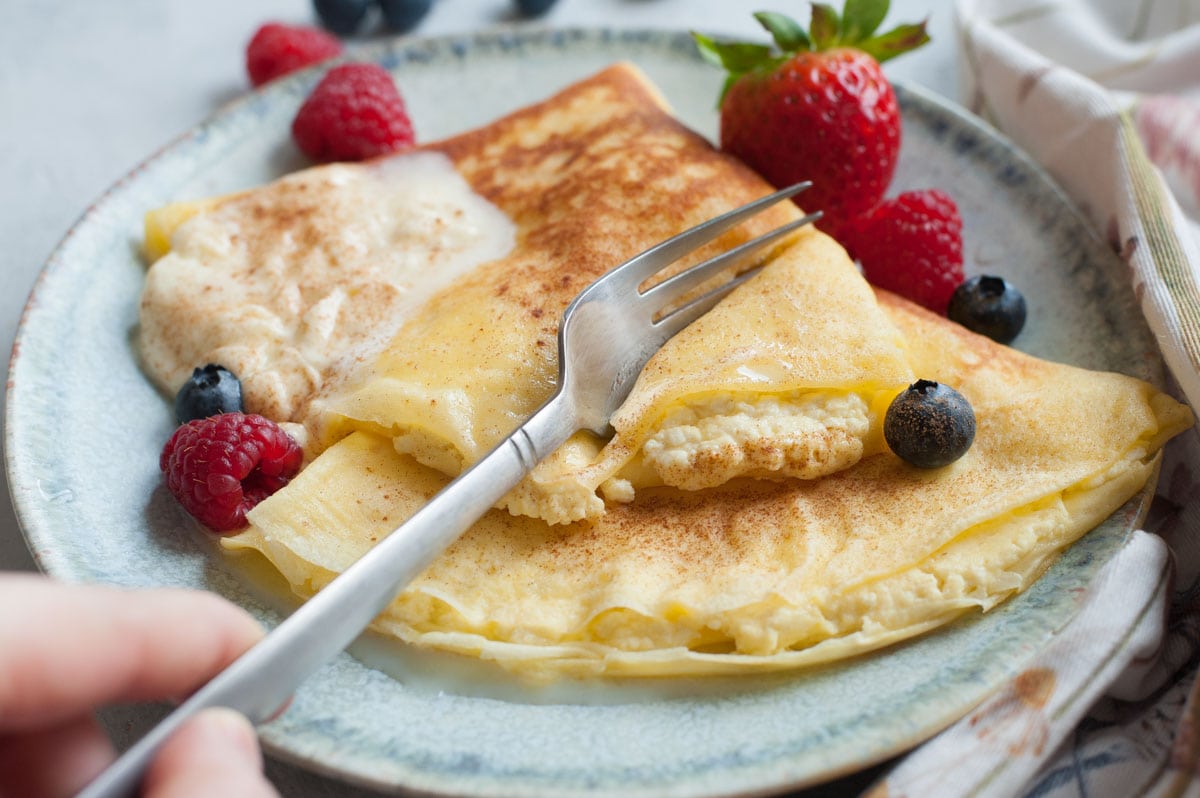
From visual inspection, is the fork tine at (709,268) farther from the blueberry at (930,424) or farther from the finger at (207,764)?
the finger at (207,764)

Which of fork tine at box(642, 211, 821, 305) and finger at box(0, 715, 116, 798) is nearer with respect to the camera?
finger at box(0, 715, 116, 798)

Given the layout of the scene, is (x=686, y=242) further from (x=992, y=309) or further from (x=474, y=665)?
(x=474, y=665)

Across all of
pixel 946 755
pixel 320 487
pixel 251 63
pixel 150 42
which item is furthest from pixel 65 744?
pixel 150 42

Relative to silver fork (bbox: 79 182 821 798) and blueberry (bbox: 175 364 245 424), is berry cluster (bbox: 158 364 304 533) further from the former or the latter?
silver fork (bbox: 79 182 821 798)

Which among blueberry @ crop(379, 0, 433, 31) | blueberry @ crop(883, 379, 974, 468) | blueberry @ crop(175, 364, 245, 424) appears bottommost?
blueberry @ crop(883, 379, 974, 468)

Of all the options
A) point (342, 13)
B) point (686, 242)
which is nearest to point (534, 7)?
point (342, 13)

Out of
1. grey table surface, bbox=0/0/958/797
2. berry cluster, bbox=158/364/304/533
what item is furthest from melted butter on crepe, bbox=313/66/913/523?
grey table surface, bbox=0/0/958/797
